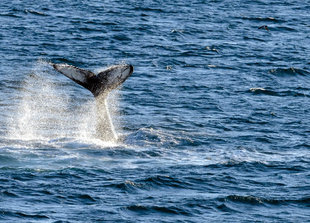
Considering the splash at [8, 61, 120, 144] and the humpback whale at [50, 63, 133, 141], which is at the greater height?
the humpback whale at [50, 63, 133, 141]

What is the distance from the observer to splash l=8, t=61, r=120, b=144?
24203mm

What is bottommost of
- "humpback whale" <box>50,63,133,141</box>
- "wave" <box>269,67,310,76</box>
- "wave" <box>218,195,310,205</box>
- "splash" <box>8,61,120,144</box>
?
"splash" <box>8,61,120,144</box>

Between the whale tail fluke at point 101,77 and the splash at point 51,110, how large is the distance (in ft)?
5.40

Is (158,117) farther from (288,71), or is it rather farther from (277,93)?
(288,71)

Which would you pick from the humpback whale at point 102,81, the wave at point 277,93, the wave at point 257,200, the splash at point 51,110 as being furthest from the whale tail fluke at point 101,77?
the wave at point 277,93

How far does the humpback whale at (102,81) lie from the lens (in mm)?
21203

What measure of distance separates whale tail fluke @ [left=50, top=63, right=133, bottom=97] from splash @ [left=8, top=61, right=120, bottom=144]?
1.65 m

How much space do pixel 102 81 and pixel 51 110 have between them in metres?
6.57

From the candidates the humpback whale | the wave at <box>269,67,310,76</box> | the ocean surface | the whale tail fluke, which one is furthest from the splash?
the wave at <box>269,67,310,76</box>

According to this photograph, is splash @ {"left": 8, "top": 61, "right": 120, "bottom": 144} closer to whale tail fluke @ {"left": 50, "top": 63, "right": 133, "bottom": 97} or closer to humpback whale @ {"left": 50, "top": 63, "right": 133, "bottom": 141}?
humpback whale @ {"left": 50, "top": 63, "right": 133, "bottom": 141}

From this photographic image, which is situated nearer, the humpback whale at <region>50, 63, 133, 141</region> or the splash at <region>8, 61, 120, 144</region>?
the humpback whale at <region>50, 63, 133, 141</region>

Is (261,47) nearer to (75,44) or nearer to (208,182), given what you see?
(75,44)

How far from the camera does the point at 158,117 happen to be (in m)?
27.5

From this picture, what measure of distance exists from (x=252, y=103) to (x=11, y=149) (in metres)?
12.2
